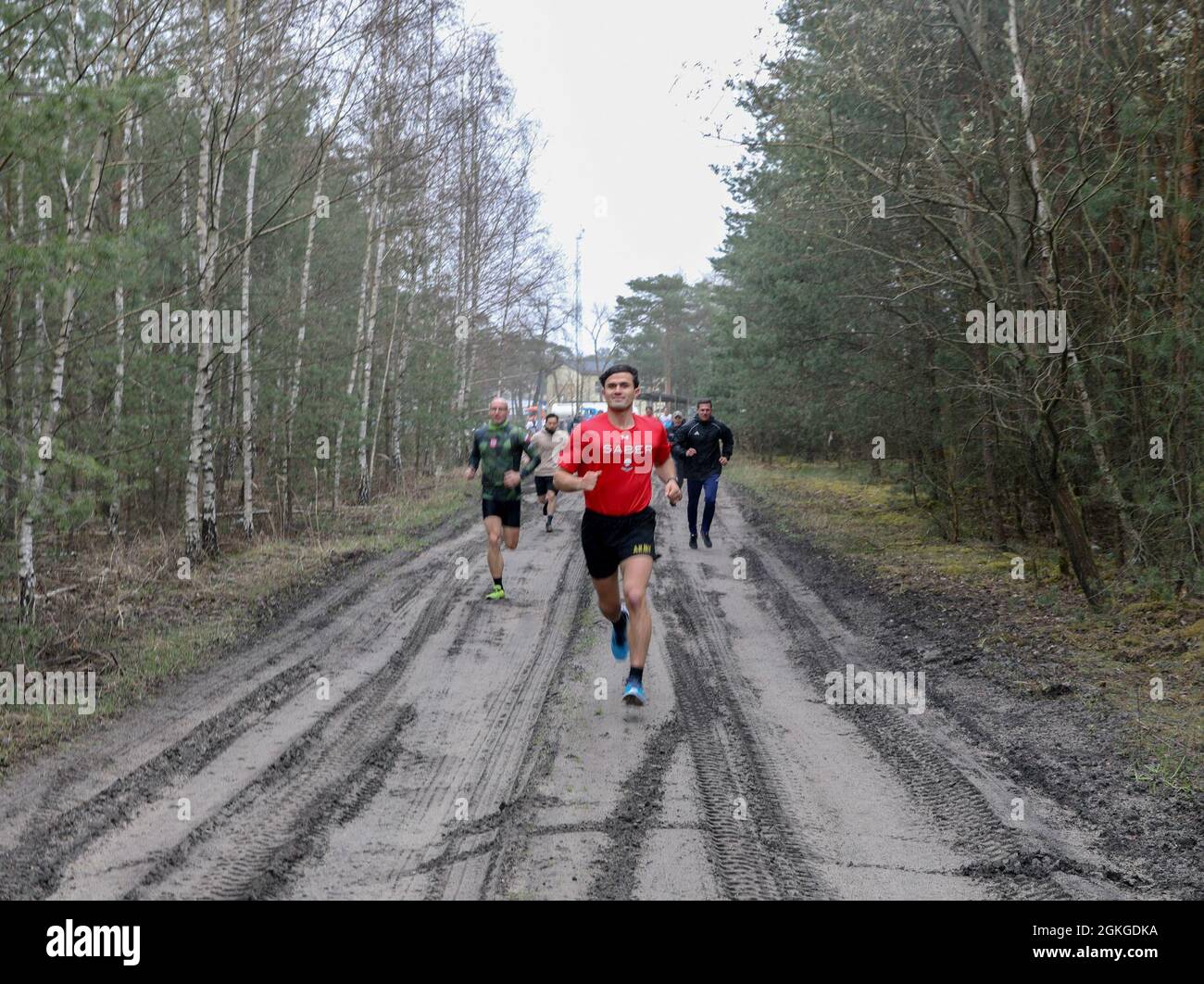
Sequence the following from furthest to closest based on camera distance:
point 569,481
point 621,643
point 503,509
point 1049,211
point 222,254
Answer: point 222,254 → point 503,509 → point 1049,211 → point 621,643 → point 569,481

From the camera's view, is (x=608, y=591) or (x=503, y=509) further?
(x=503, y=509)

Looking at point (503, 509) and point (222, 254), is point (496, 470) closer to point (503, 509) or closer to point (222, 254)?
point (503, 509)

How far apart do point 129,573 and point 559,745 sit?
24.8ft

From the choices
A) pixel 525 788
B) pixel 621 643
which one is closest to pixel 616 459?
pixel 621 643

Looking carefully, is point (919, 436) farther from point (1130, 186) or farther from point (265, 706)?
point (265, 706)

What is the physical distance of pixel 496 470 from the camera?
11477 mm

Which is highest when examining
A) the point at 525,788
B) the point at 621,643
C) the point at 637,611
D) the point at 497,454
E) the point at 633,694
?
the point at 497,454

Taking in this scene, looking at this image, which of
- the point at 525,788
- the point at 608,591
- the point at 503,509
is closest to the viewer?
the point at 525,788

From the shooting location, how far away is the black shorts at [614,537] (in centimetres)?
756

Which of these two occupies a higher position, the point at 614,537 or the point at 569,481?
the point at 569,481

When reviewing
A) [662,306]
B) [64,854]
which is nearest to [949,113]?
[64,854]

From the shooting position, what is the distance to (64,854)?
15.8ft

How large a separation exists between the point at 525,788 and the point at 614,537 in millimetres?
2328

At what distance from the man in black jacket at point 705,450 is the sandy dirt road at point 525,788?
6.25 meters
